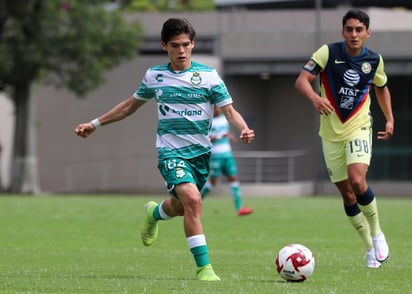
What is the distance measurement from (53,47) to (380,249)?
29448 mm

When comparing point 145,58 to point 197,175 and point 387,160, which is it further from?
point 197,175

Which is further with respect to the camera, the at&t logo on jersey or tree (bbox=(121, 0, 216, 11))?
tree (bbox=(121, 0, 216, 11))

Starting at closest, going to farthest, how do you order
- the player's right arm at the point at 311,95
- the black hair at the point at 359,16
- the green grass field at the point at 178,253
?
the green grass field at the point at 178,253, the player's right arm at the point at 311,95, the black hair at the point at 359,16

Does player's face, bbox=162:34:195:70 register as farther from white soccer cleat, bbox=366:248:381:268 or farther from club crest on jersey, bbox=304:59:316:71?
white soccer cleat, bbox=366:248:381:268

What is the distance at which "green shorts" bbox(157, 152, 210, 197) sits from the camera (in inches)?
385

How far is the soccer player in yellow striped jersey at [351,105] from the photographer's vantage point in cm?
1127

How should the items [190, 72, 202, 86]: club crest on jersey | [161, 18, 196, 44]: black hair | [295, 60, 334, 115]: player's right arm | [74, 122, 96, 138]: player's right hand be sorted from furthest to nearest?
[295, 60, 334, 115]: player's right arm
[74, 122, 96, 138]: player's right hand
[190, 72, 202, 86]: club crest on jersey
[161, 18, 196, 44]: black hair

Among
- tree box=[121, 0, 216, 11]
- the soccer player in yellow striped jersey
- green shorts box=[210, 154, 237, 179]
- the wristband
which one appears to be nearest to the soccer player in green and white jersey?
the wristband

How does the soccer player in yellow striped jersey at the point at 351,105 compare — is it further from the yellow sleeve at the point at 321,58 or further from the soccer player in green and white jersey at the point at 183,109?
the soccer player in green and white jersey at the point at 183,109

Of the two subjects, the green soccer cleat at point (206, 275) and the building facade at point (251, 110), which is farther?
the building facade at point (251, 110)

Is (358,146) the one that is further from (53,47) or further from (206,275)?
(53,47)

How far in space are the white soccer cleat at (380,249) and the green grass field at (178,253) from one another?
109 millimetres

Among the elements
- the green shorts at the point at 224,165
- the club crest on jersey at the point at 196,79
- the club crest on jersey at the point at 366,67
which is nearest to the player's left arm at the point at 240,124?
the club crest on jersey at the point at 196,79

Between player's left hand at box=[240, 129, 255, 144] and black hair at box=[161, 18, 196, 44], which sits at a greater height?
black hair at box=[161, 18, 196, 44]
